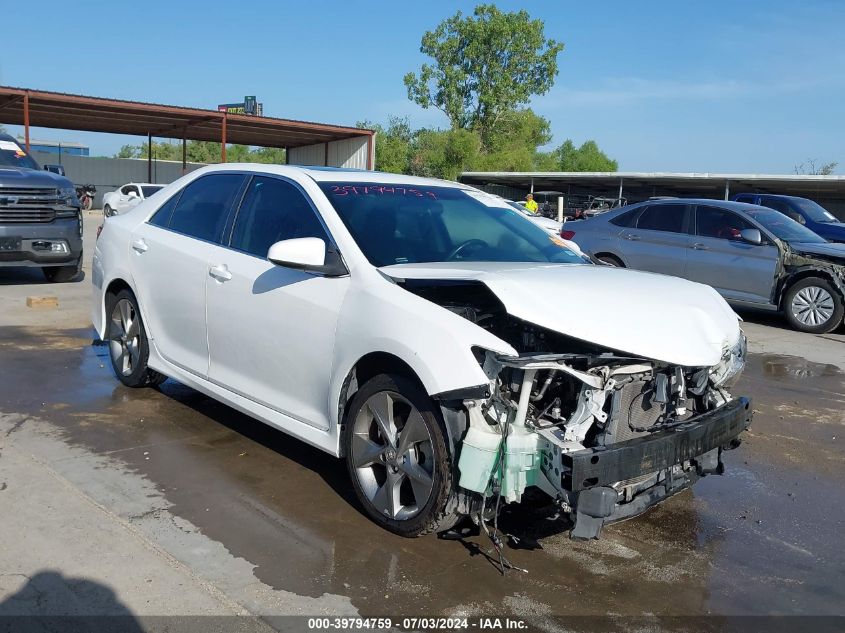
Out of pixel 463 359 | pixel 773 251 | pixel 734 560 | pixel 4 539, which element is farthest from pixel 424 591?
pixel 773 251

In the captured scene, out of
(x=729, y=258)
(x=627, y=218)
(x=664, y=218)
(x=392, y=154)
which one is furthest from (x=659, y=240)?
(x=392, y=154)

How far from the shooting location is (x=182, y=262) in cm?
517

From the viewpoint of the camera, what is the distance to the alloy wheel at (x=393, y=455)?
363cm

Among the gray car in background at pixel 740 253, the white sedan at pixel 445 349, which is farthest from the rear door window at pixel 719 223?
the white sedan at pixel 445 349

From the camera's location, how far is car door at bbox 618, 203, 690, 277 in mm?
11523

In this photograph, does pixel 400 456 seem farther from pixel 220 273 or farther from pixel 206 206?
pixel 206 206

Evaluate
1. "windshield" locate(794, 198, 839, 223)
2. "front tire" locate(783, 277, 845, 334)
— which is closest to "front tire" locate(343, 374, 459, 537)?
"front tire" locate(783, 277, 845, 334)

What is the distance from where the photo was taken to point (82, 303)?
1020 cm

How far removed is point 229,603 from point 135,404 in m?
2.99

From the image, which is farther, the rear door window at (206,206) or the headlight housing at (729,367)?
the rear door window at (206,206)

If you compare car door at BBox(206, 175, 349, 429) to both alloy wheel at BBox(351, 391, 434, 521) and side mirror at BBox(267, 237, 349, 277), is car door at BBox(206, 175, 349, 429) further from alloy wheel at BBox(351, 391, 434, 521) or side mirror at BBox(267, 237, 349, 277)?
alloy wheel at BBox(351, 391, 434, 521)

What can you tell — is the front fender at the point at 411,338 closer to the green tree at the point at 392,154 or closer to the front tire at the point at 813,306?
the front tire at the point at 813,306

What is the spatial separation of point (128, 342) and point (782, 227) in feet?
29.9

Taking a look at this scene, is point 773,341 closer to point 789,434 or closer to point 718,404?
point 789,434
